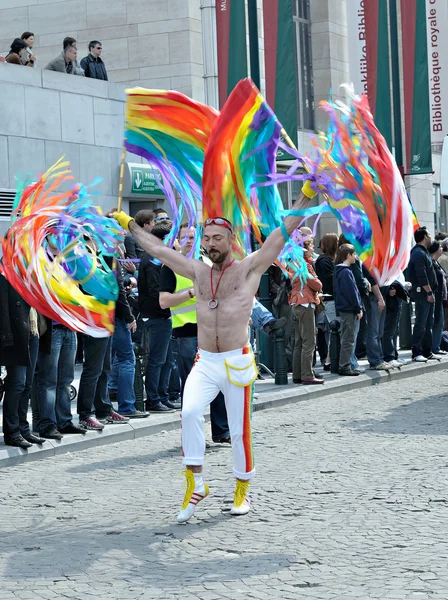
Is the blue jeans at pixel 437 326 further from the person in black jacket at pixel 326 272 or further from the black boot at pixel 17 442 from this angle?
the black boot at pixel 17 442

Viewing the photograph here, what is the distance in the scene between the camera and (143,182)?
21.6m

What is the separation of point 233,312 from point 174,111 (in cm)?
171

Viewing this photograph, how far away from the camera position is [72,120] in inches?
800

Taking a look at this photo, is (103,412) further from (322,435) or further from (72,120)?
(72,120)

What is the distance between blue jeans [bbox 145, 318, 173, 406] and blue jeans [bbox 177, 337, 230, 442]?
1.58m

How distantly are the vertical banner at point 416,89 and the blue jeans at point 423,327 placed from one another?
5858mm

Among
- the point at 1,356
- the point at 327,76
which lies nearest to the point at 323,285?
the point at 1,356

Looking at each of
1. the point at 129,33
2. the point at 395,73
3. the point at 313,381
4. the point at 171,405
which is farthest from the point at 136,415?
the point at 129,33

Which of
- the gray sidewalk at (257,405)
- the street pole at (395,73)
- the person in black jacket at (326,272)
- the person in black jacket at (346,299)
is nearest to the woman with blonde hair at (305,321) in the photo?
the gray sidewalk at (257,405)

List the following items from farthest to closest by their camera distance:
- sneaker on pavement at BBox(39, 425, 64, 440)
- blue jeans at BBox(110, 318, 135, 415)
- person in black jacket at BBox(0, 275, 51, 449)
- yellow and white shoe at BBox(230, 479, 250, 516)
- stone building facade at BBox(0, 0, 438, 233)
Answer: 1. stone building facade at BBox(0, 0, 438, 233)
2. blue jeans at BBox(110, 318, 135, 415)
3. sneaker on pavement at BBox(39, 425, 64, 440)
4. person in black jacket at BBox(0, 275, 51, 449)
5. yellow and white shoe at BBox(230, 479, 250, 516)

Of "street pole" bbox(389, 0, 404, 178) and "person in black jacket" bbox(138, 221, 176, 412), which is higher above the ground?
"street pole" bbox(389, 0, 404, 178)

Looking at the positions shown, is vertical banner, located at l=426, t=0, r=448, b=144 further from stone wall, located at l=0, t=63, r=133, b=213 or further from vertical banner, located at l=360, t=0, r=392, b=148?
stone wall, located at l=0, t=63, r=133, b=213

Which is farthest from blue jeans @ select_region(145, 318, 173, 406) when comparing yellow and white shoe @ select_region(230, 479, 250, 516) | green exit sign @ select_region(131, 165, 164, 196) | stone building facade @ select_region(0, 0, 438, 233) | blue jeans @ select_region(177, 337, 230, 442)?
green exit sign @ select_region(131, 165, 164, 196)

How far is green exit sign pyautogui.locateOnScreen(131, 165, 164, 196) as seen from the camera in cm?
2152
